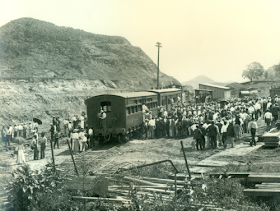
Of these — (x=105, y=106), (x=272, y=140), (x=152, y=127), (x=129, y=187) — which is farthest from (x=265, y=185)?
(x=105, y=106)

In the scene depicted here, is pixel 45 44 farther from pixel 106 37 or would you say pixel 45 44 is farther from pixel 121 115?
pixel 121 115

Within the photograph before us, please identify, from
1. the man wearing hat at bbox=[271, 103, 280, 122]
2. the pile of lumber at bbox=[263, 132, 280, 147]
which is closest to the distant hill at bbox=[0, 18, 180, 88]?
the man wearing hat at bbox=[271, 103, 280, 122]

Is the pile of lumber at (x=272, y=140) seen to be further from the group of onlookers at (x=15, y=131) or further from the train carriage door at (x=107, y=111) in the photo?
the group of onlookers at (x=15, y=131)

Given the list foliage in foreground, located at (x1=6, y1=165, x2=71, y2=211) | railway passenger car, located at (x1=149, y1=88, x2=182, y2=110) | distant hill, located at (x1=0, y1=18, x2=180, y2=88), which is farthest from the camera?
distant hill, located at (x1=0, y1=18, x2=180, y2=88)

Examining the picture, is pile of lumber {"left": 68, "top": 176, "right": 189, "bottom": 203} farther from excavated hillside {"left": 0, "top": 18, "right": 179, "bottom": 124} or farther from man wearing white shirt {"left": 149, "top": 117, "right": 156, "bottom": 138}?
excavated hillside {"left": 0, "top": 18, "right": 179, "bottom": 124}

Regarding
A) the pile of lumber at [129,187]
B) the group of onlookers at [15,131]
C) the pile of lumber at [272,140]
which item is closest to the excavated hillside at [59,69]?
the group of onlookers at [15,131]

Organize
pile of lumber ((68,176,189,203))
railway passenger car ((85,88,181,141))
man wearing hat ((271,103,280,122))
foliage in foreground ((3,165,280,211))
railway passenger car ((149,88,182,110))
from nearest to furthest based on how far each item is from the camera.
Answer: foliage in foreground ((3,165,280,211))
pile of lumber ((68,176,189,203))
railway passenger car ((85,88,181,141))
man wearing hat ((271,103,280,122))
railway passenger car ((149,88,182,110))

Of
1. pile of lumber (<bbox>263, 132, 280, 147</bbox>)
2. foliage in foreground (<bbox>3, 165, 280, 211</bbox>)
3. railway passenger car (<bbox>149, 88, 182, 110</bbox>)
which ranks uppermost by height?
railway passenger car (<bbox>149, 88, 182, 110</bbox>)

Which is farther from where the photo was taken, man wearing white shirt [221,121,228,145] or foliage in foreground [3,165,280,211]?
man wearing white shirt [221,121,228,145]
